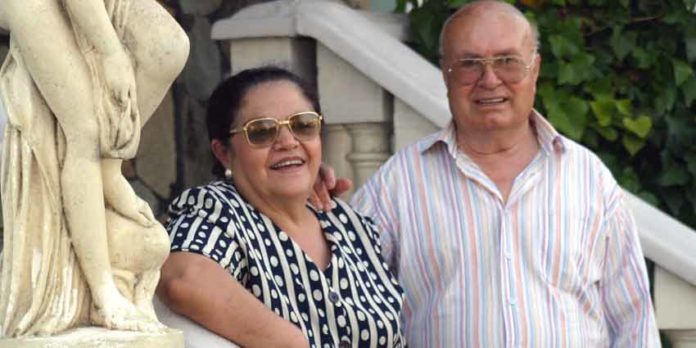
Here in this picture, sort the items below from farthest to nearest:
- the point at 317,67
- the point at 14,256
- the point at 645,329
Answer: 1. the point at 317,67
2. the point at 645,329
3. the point at 14,256

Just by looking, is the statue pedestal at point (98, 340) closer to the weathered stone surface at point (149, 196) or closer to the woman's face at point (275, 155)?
the woman's face at point (275, 155)

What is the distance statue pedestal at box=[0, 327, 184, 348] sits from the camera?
143 inches

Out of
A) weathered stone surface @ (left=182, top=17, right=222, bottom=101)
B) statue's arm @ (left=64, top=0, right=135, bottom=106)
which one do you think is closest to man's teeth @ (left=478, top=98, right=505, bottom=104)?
statue's arm @ (left=64, top=0, right=135, bottom=106)

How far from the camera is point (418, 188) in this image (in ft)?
16.8

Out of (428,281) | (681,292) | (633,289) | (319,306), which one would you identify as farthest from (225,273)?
(681,292)

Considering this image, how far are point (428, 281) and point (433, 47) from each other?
125 centimetres

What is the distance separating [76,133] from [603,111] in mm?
2859

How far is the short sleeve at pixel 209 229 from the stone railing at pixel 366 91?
1154 mm

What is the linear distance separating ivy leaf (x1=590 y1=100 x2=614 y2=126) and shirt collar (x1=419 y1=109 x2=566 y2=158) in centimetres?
106

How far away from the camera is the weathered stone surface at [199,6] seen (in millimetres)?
6598

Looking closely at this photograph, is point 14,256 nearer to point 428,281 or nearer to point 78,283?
point 78,283

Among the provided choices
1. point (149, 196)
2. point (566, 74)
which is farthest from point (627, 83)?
point (149, 196)

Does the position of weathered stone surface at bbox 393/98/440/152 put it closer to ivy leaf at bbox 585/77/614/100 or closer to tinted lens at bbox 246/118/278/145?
ivy leaf at bbox 585/77/614/100

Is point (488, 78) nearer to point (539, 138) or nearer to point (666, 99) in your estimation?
point (539, 138)
